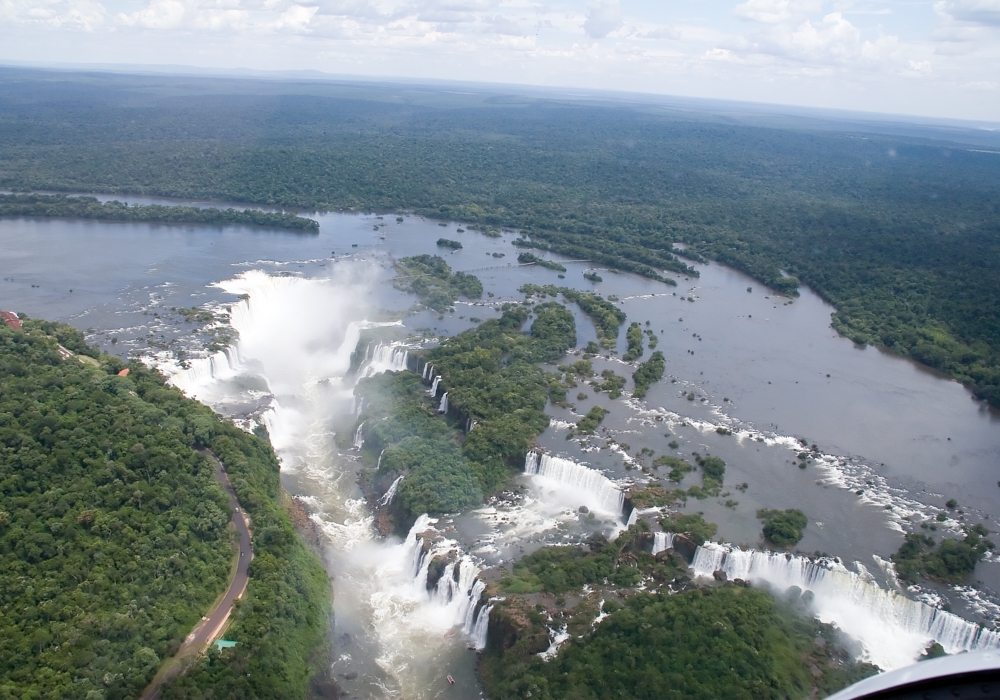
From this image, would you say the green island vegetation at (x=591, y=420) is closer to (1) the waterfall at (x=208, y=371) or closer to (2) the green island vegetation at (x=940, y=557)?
(2) the green island vegetation at (x=940, y=557)

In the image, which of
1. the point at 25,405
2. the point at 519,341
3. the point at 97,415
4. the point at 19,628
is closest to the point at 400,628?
the point at 19,628

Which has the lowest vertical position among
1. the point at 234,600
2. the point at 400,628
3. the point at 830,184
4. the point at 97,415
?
the point at 400,628

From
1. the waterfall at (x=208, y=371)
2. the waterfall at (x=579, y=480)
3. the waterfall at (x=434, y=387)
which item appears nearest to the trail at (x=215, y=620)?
the waterfall at (x=208, y=371)

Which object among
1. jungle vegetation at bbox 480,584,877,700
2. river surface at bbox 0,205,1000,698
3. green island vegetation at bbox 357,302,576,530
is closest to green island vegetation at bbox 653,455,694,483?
river surface at bbox 0,205,1000,698

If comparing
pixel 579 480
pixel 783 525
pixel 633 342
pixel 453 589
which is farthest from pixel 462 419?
pixel 783 525

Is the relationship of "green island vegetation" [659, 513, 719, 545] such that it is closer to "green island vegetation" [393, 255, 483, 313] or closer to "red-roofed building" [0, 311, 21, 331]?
"green island vegetation" [393, 255, 483, 313]

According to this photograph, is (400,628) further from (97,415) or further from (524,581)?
(97,415)
